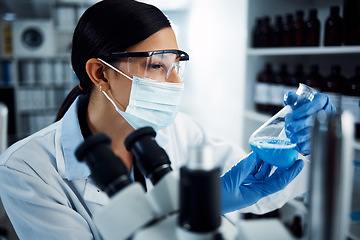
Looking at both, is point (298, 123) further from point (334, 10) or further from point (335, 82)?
point (334, 10)

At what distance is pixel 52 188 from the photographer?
35.5 inches

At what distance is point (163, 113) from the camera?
3.68ft

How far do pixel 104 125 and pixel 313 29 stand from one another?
3.89 feet

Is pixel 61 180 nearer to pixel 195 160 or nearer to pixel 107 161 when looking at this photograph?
pixel 107 161

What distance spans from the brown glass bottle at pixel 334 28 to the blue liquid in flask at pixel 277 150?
906 mm

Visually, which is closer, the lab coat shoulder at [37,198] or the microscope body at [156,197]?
the microscope body at [156,197]

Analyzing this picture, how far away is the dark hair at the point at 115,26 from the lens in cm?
96

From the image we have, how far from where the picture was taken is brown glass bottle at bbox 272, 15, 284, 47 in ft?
5.85

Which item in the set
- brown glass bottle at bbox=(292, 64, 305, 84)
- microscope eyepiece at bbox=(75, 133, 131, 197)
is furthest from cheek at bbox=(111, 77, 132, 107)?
brown glass bottle at bbox=(292, 64, 305, 84)

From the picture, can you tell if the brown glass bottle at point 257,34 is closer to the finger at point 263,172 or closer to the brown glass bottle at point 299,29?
the brown glass bottle at point 299,29

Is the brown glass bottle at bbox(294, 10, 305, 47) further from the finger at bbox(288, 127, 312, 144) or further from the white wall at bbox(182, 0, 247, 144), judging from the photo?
the finger at bbox(288, 127, 312, 144)

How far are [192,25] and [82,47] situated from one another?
10.9 ft

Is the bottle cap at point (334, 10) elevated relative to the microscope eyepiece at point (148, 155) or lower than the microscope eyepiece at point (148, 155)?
elevated

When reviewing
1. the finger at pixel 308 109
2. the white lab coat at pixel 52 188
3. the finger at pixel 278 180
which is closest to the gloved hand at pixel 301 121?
the finger at pixel 308 109
